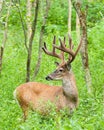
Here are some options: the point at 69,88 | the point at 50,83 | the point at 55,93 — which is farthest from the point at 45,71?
the point at 69,88

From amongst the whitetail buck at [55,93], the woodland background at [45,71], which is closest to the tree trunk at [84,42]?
the woodland background at [45,71]

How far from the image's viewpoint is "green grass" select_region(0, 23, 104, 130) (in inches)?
309

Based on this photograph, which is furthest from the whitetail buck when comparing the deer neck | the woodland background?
the woodland background

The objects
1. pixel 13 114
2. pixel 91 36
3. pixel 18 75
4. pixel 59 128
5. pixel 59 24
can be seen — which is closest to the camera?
pixel 59 128

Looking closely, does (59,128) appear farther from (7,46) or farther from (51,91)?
(7,46)

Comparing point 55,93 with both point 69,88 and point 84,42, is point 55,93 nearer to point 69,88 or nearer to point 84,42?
point 69,88

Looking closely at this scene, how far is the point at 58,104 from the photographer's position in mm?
10531

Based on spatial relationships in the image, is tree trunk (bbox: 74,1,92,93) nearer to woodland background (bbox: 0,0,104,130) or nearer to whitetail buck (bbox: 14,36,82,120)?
woodland background (bbox: 0,0,104,130)

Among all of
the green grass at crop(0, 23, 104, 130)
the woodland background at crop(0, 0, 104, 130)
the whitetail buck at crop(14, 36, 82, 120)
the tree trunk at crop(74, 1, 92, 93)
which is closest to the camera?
the green grass at crop(0, 23, 104, 130)

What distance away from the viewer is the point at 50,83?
12688 mm

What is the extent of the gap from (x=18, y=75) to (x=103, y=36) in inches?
117

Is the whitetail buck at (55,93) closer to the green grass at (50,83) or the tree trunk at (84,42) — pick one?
the green grass at (50,83)

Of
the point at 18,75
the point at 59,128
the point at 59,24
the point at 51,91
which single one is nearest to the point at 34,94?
the point at 51,91

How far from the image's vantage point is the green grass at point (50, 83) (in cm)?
784
